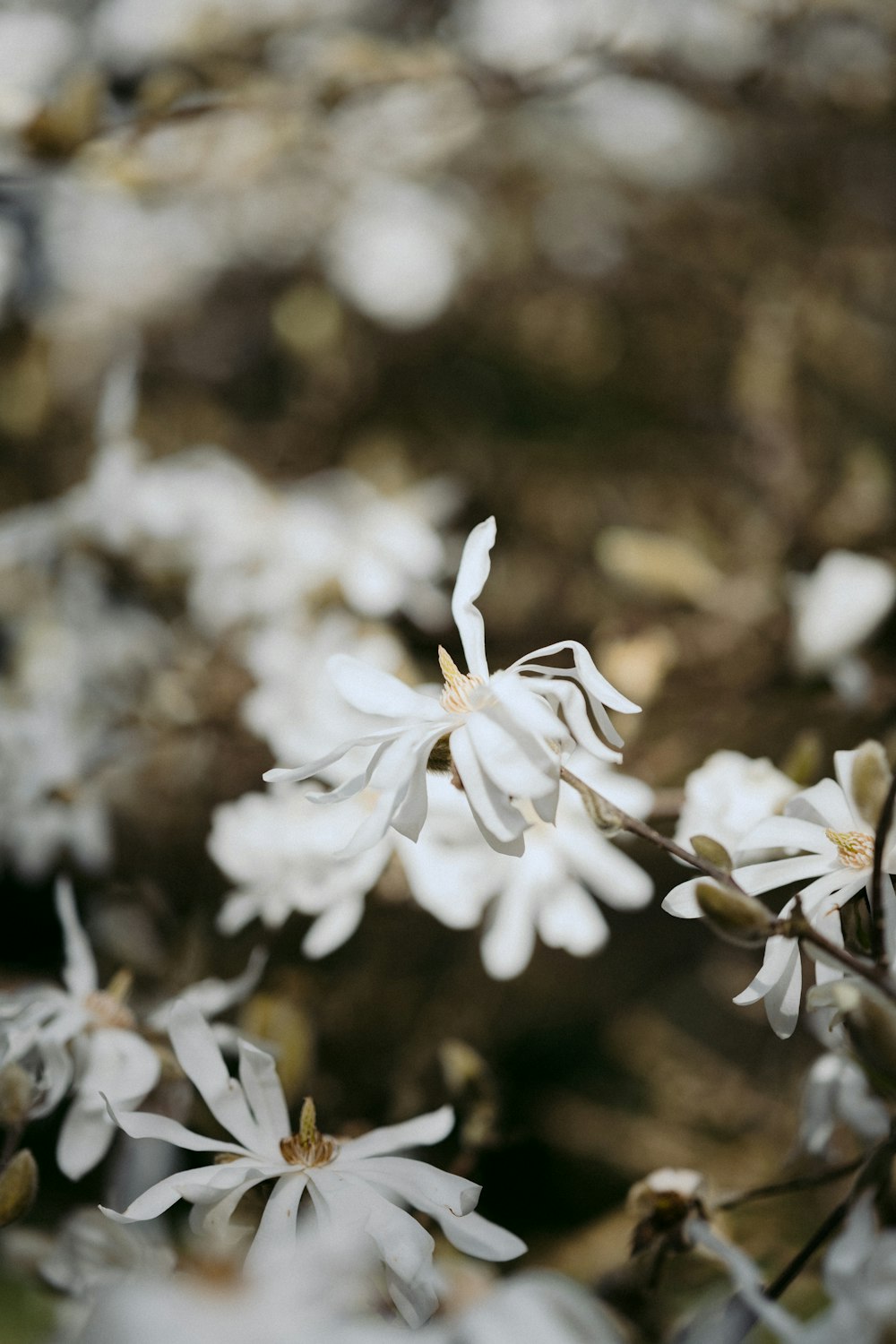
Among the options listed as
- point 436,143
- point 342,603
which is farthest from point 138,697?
point 436,143

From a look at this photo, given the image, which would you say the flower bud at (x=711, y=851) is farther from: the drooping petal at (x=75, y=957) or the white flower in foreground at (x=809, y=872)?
the drooping petal at (x=75, y=957)

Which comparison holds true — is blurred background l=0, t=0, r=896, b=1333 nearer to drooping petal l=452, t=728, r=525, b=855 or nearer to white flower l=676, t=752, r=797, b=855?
white flower l=676, t=752, r=797, b=855

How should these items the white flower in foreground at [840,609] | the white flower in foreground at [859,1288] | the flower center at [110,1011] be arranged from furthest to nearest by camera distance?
1. the white flower in foreground at [840,609]
2. the flower center at [110,1011]
3. the white flower in foreground at [859,1288]

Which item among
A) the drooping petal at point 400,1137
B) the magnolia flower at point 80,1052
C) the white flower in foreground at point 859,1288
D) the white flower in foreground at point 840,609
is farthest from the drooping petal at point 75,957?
the white flower in foreground at point 840,609

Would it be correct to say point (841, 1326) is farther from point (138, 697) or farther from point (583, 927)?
point (138, 697)

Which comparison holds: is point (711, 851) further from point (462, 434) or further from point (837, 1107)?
point (462, 434)

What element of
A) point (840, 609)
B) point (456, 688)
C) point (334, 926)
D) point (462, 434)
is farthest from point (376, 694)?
point (462, 434)
